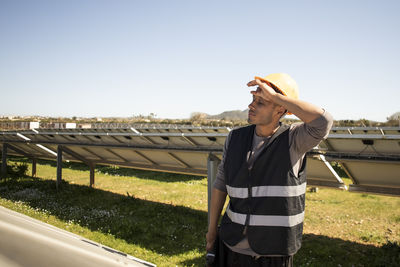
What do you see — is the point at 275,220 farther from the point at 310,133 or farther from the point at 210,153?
the point at 210,153

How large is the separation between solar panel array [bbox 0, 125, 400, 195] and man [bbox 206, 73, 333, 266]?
11.1 feet

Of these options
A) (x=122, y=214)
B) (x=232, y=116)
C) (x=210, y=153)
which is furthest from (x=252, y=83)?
(x=232, y=116)

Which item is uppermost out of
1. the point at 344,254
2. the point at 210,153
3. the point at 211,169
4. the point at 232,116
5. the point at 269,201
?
the point at 269,201

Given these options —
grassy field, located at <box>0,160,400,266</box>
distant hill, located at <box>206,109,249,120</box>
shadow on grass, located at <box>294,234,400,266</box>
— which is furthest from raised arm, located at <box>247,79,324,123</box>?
distant hill, located at <box>206,109,249,120</box>

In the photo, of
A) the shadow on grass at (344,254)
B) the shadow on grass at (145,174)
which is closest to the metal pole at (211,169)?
the shadow on grass at (344,254)

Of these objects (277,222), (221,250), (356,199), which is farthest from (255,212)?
(356,199)

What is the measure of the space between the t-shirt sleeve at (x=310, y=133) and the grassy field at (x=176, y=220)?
4.17 m

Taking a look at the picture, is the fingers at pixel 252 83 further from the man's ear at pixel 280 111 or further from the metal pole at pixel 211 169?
the metal pole at pixel 211 169

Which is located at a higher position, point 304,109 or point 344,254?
point 304,109

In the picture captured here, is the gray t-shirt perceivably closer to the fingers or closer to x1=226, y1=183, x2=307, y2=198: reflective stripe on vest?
x1=226, y1=183, x2=307, y2=198: reflective stripe on vest

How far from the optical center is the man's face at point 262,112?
1.99m

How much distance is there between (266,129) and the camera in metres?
2.08

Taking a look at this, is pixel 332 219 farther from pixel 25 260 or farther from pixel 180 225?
pixel 25 260

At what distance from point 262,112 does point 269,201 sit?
628 mm
